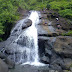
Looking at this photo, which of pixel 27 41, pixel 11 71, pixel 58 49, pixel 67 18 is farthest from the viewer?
pixel 67 18

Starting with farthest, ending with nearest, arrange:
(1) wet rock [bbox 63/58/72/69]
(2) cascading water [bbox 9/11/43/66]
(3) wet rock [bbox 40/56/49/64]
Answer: (2) cascading water [bbox 9/11/43/66]
(3) wet rock [bbox 40/56/49/64]
(1) wet rock [bbox 63/58/72/69]

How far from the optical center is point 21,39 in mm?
18156

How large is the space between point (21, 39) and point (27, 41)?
0.88 m

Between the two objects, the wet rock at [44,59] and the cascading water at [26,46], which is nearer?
the wet rock at [44,59]

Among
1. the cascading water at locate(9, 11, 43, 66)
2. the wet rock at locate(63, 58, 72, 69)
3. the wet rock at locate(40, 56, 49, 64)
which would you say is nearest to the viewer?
the wet rock at locate(63, 58, 72, 69)

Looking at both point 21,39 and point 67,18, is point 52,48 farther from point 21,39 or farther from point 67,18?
point 67,18

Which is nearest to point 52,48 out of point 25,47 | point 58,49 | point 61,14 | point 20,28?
point 58,49

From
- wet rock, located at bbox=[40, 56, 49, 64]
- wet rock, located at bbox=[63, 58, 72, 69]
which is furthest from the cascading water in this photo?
wet rock, located at bbox=[63, 58, 72, 69]

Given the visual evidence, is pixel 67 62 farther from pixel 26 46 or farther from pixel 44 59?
pixel 26 46

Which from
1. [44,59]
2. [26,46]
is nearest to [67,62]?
[44,59]

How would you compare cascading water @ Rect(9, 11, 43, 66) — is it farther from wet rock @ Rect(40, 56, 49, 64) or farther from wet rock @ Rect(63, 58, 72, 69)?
wet rock @ Rect(63, 58, 72, 69)

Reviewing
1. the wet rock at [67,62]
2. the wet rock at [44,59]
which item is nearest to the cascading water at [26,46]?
the wet rock at [44,59]

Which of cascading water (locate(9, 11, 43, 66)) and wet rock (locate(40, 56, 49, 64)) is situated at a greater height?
cascading water (locate(9, 11, 43, 66))

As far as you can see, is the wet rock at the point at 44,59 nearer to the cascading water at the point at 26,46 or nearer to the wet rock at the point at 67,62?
the cascading water at the point at 26,46
